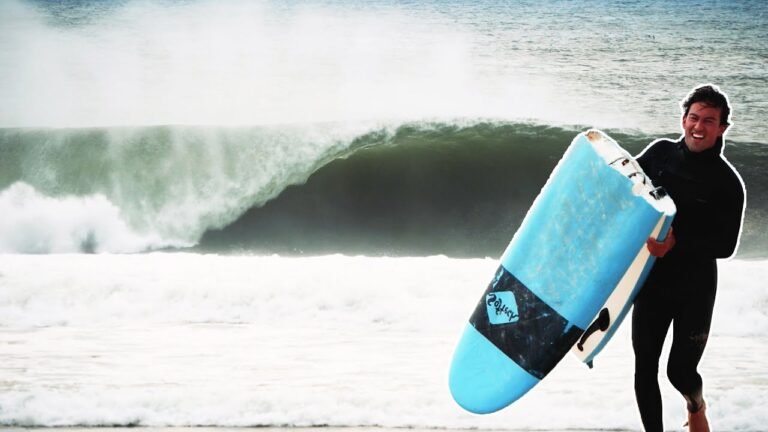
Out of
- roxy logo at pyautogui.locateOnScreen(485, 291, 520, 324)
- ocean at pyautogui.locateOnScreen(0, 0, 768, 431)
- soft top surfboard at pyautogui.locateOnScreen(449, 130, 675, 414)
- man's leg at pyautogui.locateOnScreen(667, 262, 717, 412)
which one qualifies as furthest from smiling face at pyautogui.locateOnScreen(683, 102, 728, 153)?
ocean at pyautogui.locateOnScreen(0, 0, 768, 431)

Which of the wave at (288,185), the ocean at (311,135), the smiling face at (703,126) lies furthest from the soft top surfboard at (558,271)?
the wave at (288,185)

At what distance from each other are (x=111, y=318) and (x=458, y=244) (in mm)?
2595

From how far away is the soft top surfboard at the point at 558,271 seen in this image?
130 centimetres

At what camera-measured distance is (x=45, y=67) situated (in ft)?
17.6

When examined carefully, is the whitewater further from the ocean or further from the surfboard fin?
the surfboard fin

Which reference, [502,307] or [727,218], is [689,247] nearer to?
[727,218]

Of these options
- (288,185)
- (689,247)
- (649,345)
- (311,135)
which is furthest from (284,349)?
(311,135)

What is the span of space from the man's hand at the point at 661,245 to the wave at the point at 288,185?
3170mm

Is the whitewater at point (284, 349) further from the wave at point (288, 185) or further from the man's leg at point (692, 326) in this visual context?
the wave at point (288, 185)

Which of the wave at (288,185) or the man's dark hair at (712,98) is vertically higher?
the man's dark hair at (712,98)

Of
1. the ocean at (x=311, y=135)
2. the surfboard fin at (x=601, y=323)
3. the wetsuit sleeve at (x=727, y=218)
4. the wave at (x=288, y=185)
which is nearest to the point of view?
the wetsuit sleeve at (x=727, y=218)

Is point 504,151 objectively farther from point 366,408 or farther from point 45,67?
point 45,67

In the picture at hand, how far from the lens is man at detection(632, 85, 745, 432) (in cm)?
121

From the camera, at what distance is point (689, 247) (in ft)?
4.06
